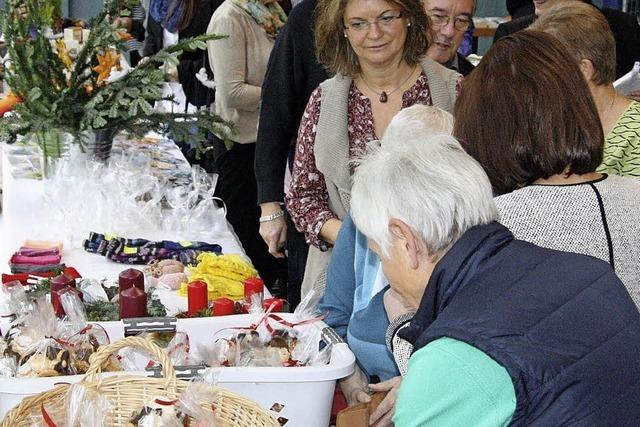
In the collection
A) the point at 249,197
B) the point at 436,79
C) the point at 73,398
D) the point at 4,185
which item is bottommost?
the point at 249,197

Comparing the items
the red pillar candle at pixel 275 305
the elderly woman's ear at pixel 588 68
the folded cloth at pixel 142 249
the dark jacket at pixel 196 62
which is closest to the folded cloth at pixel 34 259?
the folded cloth at pixel 142 249

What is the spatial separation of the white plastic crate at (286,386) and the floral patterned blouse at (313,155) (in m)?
0.84

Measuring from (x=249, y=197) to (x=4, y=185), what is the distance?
1.31m

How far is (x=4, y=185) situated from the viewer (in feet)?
12.1

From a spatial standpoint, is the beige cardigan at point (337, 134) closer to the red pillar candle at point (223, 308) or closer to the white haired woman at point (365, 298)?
the white haired woman at point (365, 298)

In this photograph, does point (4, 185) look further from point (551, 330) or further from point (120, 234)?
point (551, 330)

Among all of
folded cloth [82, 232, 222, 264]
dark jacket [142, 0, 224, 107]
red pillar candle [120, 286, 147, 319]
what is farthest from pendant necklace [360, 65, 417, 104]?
dark jacket [142, 0, 224, 107]

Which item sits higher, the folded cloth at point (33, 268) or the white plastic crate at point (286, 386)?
the white plastic crate at point (286, 386)

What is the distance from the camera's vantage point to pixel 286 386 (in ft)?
6.44

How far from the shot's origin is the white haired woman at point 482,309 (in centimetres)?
130

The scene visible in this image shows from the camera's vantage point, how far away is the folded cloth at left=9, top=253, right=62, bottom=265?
9.47 ft

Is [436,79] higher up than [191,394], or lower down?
higher up

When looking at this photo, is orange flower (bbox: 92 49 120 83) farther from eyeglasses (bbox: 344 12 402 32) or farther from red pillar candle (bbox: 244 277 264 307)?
red pillar candle (bbox: 244 277 264 307)

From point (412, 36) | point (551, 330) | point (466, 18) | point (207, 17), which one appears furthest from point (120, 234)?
point (207, 17)
